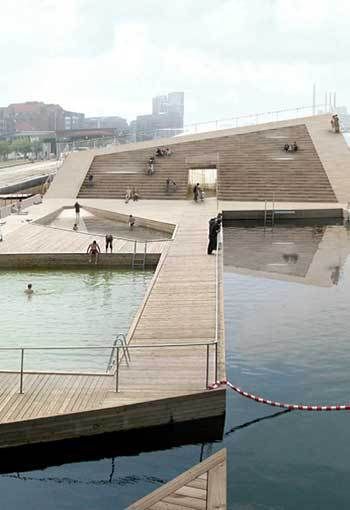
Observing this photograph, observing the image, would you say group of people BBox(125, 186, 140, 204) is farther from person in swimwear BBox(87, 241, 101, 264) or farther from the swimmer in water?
the swimmer in water

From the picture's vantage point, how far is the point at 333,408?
11125mm

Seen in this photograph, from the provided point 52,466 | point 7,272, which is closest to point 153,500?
point 52,466

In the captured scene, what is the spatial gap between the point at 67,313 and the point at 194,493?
373 inches

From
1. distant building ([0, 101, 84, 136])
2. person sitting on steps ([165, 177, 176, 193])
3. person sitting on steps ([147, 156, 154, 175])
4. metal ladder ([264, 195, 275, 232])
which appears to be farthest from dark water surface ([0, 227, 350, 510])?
distant building ([0, 101, 84, 136])

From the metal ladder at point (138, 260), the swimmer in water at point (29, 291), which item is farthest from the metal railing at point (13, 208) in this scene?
the swimmer in water at point (29, 291)

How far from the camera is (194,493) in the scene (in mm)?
7535

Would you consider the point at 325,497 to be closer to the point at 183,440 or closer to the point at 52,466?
the point at 183,440

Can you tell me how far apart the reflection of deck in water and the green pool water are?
15.4ft

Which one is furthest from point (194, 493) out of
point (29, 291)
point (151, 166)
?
point (151, 166)

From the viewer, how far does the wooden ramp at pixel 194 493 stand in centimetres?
732

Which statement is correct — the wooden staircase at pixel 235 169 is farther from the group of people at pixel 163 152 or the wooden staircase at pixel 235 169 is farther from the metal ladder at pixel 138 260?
the metal ladder at pixel 138 260

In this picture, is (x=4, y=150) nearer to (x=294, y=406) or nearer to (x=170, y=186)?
(x=170, y=186)

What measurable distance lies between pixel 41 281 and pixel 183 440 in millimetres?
11306

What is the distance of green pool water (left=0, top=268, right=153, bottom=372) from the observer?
1206 cm
